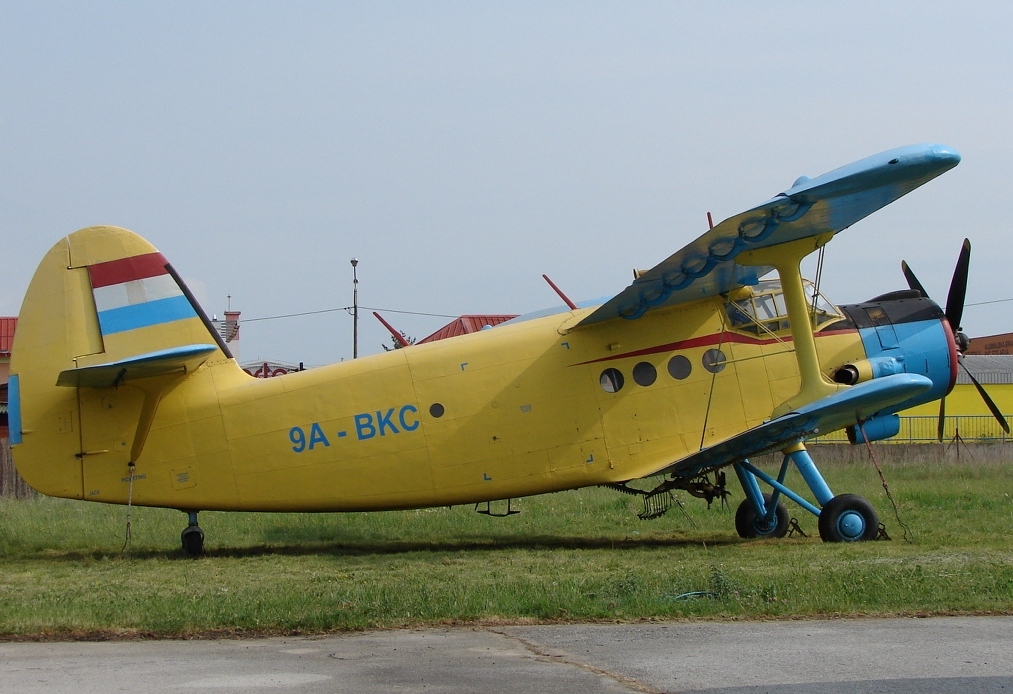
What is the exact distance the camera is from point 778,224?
1104 cm

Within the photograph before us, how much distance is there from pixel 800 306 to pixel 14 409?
9000 millimetres

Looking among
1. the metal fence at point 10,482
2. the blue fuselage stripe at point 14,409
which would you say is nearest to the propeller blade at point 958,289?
the blue fuselage stripe at point 14,409

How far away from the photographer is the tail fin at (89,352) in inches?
473

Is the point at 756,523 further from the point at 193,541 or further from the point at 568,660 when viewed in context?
the point at 568,660

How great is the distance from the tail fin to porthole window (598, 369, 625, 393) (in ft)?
14.8

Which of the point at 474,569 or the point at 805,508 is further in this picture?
the point at 805,508

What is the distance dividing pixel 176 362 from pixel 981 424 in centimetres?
3291

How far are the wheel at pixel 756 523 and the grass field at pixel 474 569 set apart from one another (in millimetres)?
186

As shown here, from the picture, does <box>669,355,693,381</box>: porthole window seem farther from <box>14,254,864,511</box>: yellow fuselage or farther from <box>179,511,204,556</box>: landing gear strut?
<box>179,511,204,556</box>: landing gear strut

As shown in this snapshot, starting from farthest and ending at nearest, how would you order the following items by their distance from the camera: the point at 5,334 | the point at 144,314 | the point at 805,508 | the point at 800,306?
the point at 5,334 < the point at 805,508 < the point at 144,314 < the point at 800,306

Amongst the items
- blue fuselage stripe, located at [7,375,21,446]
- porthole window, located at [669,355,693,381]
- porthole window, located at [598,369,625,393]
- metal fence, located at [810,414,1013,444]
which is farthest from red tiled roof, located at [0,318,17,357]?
porthole window, located at [669,355,693,381]

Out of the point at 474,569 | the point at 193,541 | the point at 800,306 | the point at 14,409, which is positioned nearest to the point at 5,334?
the point at 14,409

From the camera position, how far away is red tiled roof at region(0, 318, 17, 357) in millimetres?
49684

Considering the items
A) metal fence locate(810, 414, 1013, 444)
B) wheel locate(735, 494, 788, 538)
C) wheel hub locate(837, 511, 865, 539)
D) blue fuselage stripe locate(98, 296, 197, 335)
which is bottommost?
metal fence locate(810, 414, 1013, 444)
